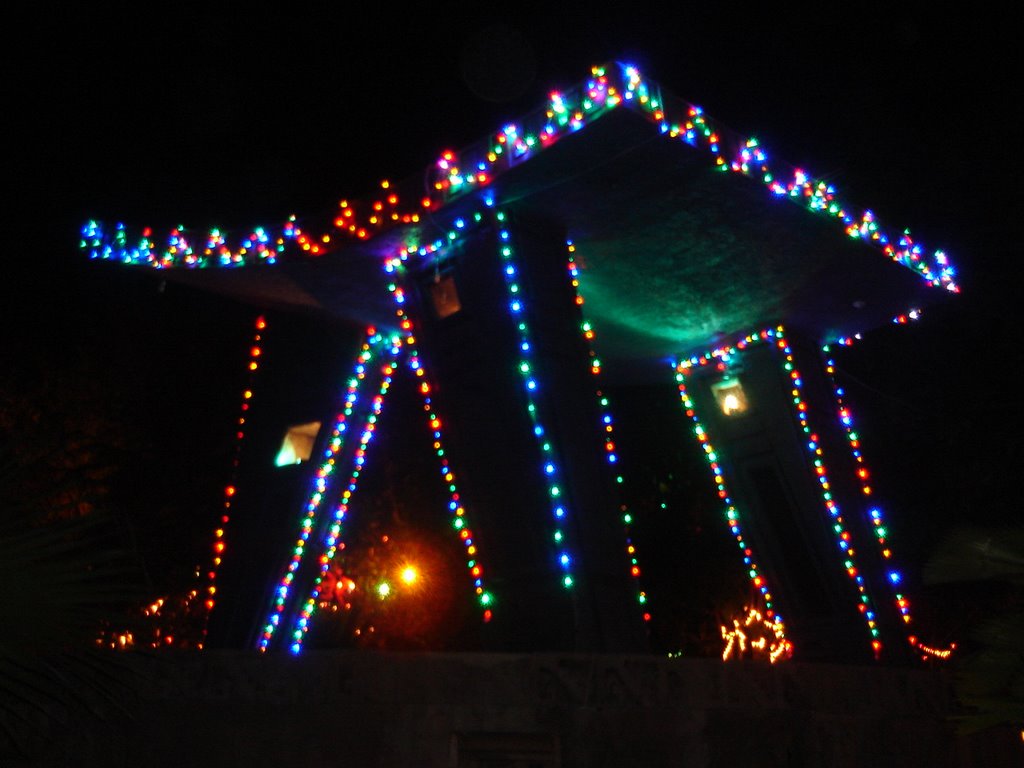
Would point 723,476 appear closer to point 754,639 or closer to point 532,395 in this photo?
point 532,395

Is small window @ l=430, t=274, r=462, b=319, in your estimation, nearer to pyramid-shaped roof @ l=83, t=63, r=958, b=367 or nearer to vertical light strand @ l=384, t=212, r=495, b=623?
vertical light strand @ l=384, t=212, r=495, b=623

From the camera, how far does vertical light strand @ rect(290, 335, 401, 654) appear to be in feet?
38.5

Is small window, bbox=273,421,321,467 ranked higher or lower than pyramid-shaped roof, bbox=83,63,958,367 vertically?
lower

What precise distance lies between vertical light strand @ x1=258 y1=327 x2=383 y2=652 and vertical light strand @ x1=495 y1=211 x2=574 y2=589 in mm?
3481

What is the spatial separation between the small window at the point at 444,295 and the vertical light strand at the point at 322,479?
8.26 ft

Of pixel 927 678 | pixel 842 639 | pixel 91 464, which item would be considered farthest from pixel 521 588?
pixel 91 464

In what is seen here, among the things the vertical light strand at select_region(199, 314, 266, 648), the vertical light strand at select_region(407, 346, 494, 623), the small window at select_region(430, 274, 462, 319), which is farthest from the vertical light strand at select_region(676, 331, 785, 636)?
the vertical light strand at select_region(199, 314, 266, 648)

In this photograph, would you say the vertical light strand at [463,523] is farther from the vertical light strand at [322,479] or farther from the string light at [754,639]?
the string light at [754,639]

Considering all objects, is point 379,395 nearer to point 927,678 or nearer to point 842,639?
point 842,639

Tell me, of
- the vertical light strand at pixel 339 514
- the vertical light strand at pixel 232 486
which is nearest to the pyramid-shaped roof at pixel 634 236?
the vertical light strand at pixel 339 514

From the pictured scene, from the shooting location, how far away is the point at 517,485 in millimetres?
9078

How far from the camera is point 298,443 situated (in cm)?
1266

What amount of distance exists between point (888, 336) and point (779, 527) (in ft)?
17.7

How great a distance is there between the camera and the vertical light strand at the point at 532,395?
8664mm
